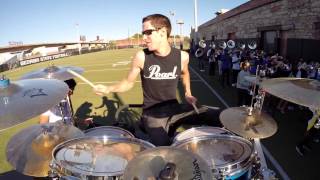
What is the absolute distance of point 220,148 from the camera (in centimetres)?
326

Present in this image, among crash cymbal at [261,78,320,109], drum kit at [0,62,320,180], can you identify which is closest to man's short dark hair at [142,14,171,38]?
drum kit at [0,62,320,180]

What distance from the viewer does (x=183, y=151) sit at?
2189 millimetres

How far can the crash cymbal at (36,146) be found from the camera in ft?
9.95

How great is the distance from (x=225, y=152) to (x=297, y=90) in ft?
3.24

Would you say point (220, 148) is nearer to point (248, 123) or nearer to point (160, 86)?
point (248, 123)

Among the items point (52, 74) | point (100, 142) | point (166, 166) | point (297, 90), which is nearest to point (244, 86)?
point (52, 74)

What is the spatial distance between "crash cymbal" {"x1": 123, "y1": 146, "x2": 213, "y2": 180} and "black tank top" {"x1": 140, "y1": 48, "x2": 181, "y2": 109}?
1937 mm

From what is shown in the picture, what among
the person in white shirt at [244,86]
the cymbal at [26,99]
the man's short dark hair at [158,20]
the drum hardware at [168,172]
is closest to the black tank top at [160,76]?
the man's short dark hair at [158,20]

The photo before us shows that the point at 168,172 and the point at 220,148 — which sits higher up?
the point at 168,172

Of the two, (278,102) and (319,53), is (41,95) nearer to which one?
(278,102)

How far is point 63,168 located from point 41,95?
822 mm

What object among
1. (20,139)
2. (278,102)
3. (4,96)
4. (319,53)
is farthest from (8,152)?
(319,53)

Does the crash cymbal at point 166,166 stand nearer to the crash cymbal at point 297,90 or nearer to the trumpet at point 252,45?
the crash cymbal at point 297,90

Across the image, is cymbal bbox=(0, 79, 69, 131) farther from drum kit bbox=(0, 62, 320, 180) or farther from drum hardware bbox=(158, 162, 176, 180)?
drum hardware bbox=(158, 162, 176, 180)
